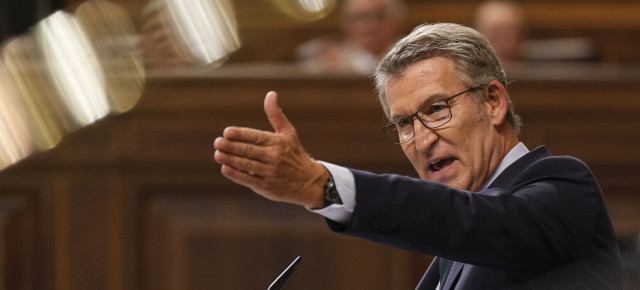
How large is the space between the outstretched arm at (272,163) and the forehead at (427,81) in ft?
1.39

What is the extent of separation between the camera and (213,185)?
2582mm

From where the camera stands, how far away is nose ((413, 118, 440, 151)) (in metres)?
1.64

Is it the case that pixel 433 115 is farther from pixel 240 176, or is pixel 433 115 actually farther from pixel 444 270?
pixel 240 176

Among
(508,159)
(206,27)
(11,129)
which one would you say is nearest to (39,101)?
(11,129)

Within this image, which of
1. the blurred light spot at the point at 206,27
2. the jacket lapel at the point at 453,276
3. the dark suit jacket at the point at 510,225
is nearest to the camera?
the dark suit jacket at the point at 510,225

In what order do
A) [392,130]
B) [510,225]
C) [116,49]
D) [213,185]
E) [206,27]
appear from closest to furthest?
[510,225] → [392,130] → [213,185] → [116,49] → [206,27]

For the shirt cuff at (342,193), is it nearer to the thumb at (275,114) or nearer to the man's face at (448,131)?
the thumb at (275,114)

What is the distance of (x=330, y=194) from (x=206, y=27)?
221 cm

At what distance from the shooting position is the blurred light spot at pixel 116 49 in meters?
2.59

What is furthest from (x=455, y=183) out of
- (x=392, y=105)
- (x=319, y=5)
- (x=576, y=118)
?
(x=319, y=5)

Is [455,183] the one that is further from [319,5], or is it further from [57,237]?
[319,5]

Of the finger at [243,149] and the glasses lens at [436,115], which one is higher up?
the finger at [243,149]

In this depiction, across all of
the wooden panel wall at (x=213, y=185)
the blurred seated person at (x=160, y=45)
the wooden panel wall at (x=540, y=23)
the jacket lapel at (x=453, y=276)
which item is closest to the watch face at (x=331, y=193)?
the jacket lapel at (x=453, y=276)

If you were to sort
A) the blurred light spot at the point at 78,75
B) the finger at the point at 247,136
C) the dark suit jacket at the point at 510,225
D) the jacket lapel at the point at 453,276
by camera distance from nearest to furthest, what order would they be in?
the finger at the point at 247,136 < the dark suit jacket at the point at 510,225 < the jacket lapel at the point at 453,276 < the blurred light spot at the point at 78,75
